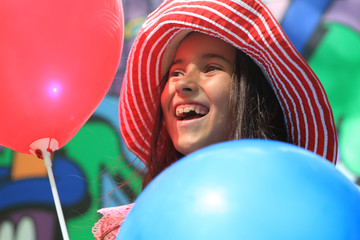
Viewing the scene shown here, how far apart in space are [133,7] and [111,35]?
Result: 4.27ft

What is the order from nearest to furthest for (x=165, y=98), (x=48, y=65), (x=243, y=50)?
(x=48, y=65), (x=243, y=50), (x=165, y=98)

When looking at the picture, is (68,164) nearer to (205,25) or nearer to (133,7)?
(133,7)

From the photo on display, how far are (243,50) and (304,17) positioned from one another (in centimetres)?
106

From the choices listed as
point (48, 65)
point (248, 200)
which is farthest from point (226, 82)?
point (248, 200)

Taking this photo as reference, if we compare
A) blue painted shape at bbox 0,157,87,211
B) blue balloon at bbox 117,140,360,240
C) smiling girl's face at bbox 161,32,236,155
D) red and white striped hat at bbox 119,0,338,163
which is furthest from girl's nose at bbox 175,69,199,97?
blue painted shape at bbox 0,157,87,211

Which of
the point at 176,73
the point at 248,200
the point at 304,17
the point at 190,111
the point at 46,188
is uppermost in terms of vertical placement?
the point at 304,17

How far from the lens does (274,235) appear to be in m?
0.51

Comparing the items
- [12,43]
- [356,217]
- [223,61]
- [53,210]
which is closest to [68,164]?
[53,210]

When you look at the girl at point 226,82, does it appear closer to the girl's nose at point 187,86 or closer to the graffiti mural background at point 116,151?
the girl's nose at point 187,86

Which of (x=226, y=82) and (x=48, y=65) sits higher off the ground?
(x=226, y=82)

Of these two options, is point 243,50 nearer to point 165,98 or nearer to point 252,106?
point 252,106

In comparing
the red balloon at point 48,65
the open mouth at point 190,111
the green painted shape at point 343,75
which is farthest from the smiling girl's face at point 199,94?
the green painted shape at point 343,75

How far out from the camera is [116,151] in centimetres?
215

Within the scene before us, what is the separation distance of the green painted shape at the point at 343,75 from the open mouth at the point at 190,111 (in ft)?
3.47
